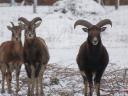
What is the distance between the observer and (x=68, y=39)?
1117 inches

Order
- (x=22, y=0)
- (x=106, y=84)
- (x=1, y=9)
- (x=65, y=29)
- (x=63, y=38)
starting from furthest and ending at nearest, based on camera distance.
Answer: (x=22, y=0) → (x=1, y=9) → (x=65, y=29) → (x=63, y=38) → (x=106, y=84)

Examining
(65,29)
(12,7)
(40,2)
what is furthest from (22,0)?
(65,29)

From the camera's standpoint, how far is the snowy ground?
54.0ft

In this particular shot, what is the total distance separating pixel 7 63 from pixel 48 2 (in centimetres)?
3314

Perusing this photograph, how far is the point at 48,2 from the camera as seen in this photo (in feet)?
158

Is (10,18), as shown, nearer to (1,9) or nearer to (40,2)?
(1,9)

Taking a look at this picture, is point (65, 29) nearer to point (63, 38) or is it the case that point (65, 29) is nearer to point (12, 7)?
point (63, 38)

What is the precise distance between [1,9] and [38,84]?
27217mm

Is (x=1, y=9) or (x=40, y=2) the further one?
(x=40, y=2)

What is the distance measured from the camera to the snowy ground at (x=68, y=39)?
16.5 metres

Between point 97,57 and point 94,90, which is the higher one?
point 97,57

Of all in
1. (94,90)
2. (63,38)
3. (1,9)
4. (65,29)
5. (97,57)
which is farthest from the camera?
(1,9)

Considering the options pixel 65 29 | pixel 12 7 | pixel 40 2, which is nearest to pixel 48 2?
pixel 40 2

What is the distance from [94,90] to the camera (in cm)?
1479
